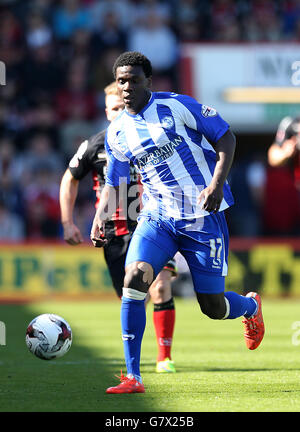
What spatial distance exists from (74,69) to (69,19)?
1287 millimetres

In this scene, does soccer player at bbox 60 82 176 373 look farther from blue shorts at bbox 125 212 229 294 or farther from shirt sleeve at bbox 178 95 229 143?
shirt sleeve at bbox 178 95 229 143

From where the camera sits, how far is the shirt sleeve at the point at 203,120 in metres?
5.71

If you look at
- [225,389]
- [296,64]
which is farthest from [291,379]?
[296,64]

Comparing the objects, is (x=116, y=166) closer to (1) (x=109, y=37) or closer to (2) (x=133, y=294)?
(2) (x=133, y=294)

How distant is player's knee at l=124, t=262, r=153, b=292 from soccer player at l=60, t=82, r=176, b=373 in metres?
1.33

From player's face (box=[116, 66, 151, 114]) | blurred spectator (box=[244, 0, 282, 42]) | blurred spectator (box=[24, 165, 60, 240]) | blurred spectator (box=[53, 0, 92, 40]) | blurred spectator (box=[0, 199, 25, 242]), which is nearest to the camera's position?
player's face (box=[116, 66, 151, 114])

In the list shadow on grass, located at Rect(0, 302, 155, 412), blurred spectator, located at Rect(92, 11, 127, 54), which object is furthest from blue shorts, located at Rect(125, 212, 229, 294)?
blurred spectator, located at Rect(92, 11, 127, 54)

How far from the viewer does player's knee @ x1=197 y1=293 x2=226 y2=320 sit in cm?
602

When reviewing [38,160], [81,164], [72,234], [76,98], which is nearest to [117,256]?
[72,234]

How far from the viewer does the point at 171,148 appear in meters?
5.87

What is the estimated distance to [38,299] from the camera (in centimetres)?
1472

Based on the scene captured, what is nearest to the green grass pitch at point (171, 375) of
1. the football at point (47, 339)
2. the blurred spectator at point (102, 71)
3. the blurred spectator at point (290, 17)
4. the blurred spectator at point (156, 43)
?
the football at point (47, 339)

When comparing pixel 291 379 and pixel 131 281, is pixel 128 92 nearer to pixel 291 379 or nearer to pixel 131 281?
pixel 131 281

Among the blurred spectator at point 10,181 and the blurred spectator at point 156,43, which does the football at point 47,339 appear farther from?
the blurred spectator at point 156,43
